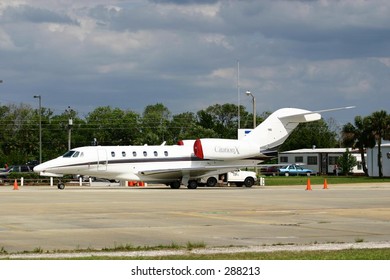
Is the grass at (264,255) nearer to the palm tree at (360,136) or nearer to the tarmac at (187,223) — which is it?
the tarmac at (187,223)

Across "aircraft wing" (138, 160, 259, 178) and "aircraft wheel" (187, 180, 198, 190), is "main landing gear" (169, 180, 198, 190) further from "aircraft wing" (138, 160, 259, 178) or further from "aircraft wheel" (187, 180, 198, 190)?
"aircraft wing" (138, 160, 259, 178)

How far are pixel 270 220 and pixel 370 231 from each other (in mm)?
4450

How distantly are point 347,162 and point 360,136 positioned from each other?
8.29 meters

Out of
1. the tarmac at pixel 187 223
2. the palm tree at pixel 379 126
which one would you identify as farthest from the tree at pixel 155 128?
the tarmac at pixel 187 223

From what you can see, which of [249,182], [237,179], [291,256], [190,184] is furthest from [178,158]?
[291,256]

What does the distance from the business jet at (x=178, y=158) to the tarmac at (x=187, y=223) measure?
17.3m

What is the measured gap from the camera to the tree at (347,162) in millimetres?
100438

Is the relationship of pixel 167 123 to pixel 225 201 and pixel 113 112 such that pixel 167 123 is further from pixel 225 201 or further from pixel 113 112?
pixel 225 201

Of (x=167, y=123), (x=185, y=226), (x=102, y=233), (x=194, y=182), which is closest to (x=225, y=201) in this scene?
(x=185, y=226)

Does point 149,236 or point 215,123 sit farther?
point 215,123

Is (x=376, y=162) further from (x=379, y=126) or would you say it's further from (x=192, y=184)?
(x=192, y=184)

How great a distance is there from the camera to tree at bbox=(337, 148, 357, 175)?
10044 centimetres

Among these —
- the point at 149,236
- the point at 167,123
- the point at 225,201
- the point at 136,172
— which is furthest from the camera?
the point at 167,123
